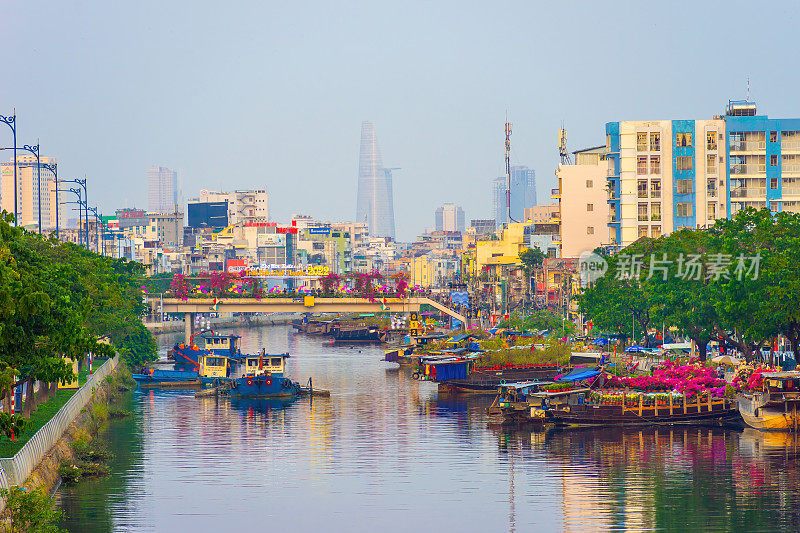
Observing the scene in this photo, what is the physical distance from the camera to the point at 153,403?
267 ft

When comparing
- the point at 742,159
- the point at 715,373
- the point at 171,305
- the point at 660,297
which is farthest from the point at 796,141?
the point at 171,305

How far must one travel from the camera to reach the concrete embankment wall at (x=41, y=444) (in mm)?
36312

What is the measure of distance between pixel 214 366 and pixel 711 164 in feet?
181

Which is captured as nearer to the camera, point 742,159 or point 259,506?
point 259,506

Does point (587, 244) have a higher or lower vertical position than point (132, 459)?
higher

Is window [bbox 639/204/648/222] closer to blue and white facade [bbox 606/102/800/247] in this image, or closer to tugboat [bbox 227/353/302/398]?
blue and white facade [bbox 606/102/800/247]

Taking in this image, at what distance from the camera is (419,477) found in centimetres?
5138

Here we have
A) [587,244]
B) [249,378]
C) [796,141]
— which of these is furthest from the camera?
[587,244]

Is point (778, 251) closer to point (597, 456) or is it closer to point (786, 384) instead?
point (786, 384)

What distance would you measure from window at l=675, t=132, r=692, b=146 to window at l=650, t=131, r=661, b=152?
180cm

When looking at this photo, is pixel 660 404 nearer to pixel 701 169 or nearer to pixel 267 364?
pixel 267 364

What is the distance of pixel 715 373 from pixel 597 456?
1341cm

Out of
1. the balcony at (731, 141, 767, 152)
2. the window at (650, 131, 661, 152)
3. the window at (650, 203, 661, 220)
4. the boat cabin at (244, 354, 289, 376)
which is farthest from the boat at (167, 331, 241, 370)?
the balcony at (731, 141, 767, 152)

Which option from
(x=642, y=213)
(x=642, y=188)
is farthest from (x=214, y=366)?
(x=642, y=188)
